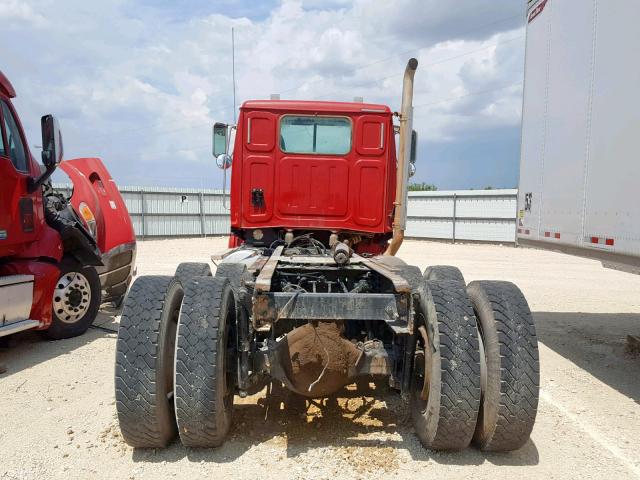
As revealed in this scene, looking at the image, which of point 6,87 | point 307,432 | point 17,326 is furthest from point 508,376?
point 6,87

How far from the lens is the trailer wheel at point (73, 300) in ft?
20.5

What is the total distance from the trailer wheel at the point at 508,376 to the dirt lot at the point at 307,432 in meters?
0.21

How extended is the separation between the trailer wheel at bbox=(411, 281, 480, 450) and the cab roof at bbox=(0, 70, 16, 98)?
4954 mm

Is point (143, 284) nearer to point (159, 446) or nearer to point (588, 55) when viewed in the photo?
point (159, 446)

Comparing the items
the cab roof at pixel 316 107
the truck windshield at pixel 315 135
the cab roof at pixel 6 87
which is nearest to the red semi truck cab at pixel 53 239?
the cab roof at pixel 6 87

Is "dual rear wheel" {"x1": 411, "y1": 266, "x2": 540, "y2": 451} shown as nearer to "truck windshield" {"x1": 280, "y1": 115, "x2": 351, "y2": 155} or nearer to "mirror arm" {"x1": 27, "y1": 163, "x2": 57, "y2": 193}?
"truck windshield" {"x1": 280, "y1": 115, "x2": 351, "y2": 155}

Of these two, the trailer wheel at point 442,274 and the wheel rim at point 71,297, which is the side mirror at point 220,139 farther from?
the trailer wheel at point 442,274

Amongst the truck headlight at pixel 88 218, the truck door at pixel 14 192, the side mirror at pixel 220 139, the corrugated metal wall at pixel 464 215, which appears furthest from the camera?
the corrugated metal wall at pixel 464 215

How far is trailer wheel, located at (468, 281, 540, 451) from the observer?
3252 millimetres

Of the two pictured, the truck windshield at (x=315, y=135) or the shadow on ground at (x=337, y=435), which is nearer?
the shadow on ground at (x=337, y=435)

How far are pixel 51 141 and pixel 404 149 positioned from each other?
3.72m

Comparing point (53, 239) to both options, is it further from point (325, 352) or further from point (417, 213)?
point (417, 213)

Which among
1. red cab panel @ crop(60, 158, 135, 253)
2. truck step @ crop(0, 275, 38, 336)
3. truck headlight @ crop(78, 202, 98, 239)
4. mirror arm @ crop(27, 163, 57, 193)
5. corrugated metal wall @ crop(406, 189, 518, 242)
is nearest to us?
truck step @ crop(0, 275, 38, 336)

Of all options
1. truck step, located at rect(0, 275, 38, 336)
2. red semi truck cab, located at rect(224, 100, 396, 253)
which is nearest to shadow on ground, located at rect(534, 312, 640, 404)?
red semi truck cab, located at rect(224, 100, 396, 253)
